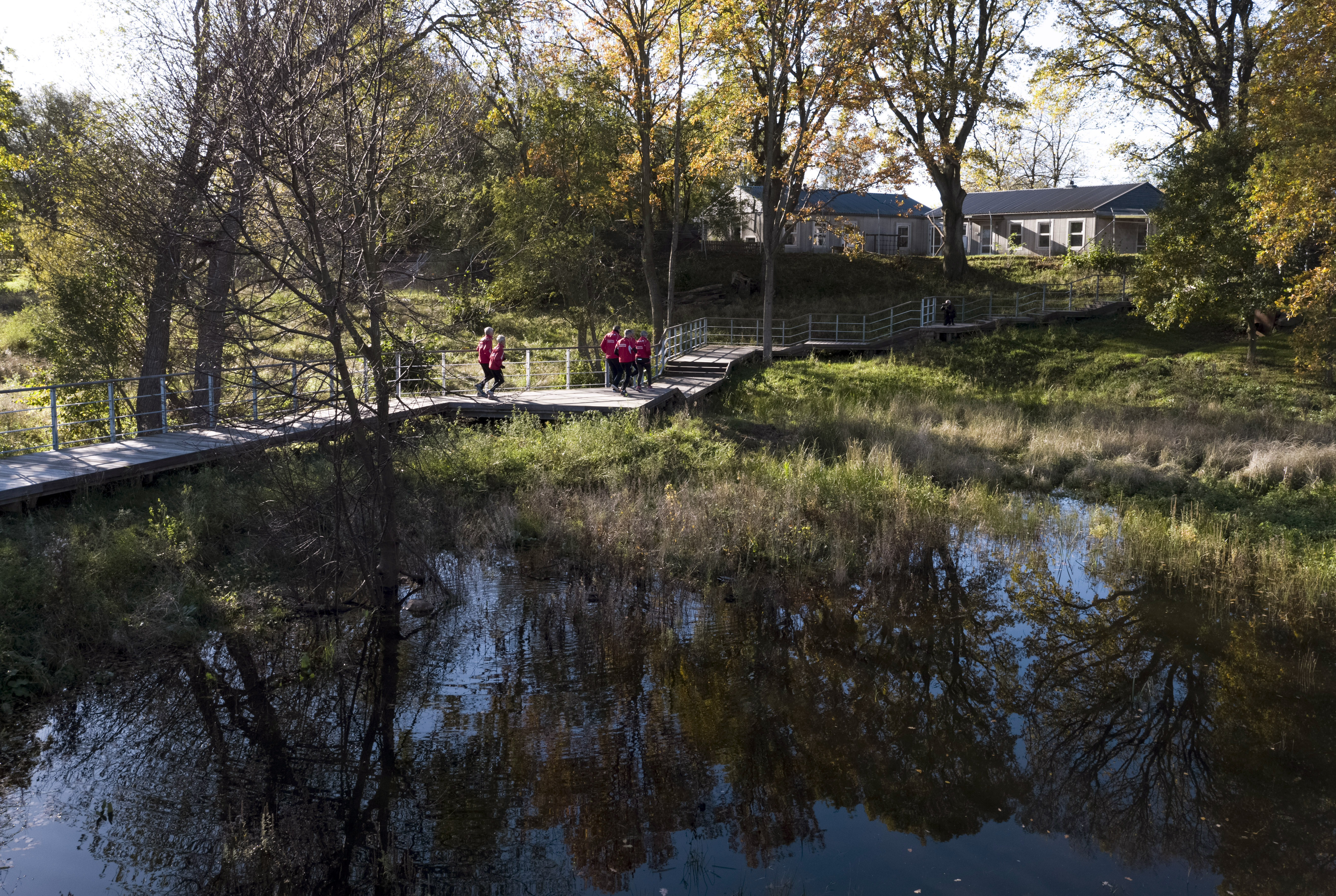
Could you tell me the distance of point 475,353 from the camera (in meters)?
29.5

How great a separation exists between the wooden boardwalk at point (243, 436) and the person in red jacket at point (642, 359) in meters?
0.36

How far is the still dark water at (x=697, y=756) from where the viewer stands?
6.30 m

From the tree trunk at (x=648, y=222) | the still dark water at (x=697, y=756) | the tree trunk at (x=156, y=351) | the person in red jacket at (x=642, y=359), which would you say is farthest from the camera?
the tree trunk at (x=648, y=222)

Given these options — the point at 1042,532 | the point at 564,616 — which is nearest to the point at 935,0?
the point at 1042,532

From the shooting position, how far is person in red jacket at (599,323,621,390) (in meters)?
20.9

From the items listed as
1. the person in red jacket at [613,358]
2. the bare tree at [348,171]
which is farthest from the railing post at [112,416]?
the person in red jacket at [613,358]

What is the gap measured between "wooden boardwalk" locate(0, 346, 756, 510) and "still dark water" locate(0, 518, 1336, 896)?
2.82 metres

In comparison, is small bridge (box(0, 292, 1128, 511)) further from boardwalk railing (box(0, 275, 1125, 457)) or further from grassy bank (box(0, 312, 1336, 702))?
grassy bank (box(0, 312, 1336, 702))

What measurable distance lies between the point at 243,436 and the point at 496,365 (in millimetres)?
6119

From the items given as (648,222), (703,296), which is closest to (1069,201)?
(703,296)

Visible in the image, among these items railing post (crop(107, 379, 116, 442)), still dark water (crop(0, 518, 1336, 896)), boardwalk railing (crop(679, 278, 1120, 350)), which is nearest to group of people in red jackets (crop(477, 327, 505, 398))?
railing post (crop(107, 379, 116, 442))

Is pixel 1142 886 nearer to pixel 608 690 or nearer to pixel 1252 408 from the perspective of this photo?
pixel 608 690

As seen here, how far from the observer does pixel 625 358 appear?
816 inches

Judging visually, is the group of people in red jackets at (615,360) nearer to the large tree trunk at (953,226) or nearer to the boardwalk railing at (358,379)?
the boardwalk railing at (358,379)
